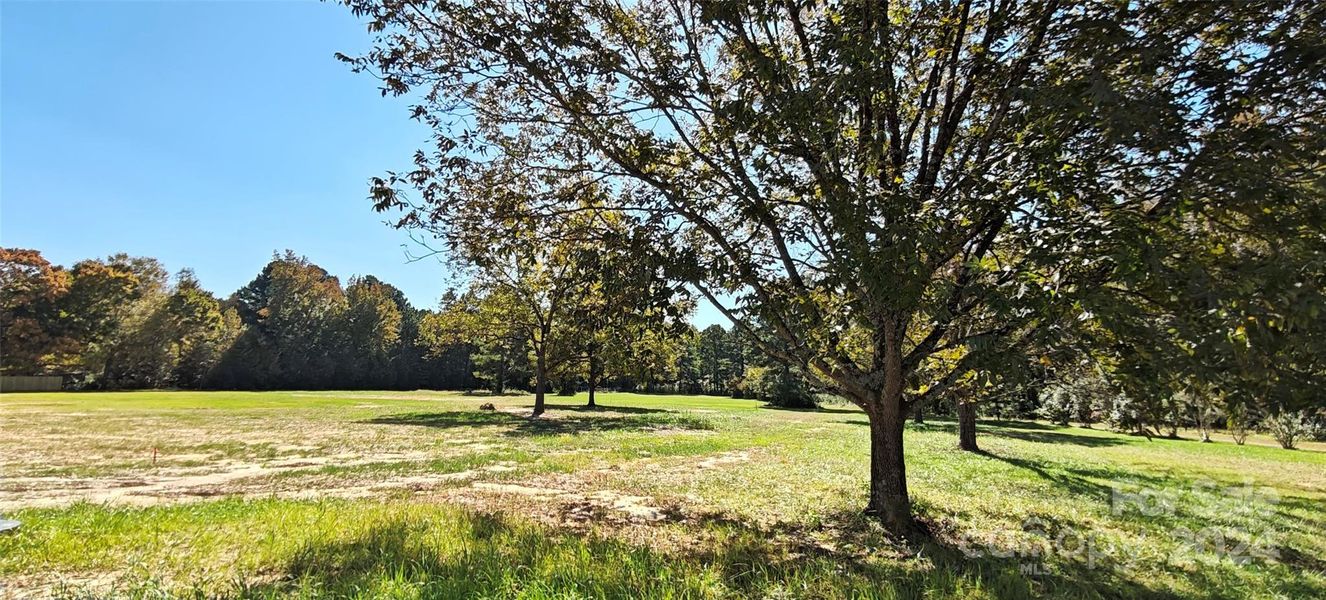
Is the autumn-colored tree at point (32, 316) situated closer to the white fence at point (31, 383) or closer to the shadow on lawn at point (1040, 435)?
the white fence at point (31, 383)

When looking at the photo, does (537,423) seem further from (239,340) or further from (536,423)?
(239,340)

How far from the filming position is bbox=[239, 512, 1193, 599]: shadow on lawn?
415 centimetres

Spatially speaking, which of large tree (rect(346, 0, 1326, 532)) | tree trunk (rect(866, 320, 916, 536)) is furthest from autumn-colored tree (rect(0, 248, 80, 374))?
tree trunk (rect(866, 320, 916, 536))

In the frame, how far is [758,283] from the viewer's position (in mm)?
6719

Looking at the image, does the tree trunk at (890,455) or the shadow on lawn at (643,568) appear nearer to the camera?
the shadow on lawn at (643,568)

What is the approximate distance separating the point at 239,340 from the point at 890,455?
7935 cm

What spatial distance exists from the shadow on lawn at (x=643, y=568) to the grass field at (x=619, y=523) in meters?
0.03

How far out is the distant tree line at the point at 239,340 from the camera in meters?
53.7

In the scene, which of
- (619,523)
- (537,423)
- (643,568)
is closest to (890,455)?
(619,523)

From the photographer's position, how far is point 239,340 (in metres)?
66.9

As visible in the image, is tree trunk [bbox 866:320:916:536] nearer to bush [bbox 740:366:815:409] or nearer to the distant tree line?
the distant tree line

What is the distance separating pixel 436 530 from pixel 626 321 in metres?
3.20

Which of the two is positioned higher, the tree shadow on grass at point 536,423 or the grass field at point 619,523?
the grass field at point 619,523

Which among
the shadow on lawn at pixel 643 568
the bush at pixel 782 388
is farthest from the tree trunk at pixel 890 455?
the bush at pixel 782 388
